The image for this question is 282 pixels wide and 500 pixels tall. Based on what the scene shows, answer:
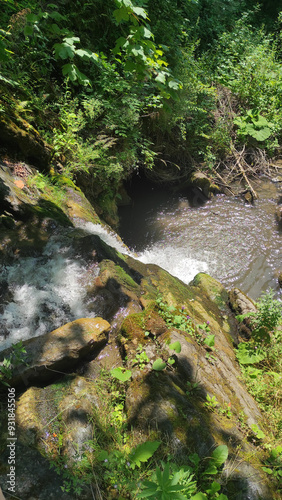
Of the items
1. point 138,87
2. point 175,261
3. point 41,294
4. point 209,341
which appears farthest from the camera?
point 175,261

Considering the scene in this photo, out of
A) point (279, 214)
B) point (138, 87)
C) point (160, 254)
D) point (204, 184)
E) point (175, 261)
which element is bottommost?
point (160, 254)

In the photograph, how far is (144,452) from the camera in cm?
212

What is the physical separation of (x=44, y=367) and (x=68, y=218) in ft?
9.36

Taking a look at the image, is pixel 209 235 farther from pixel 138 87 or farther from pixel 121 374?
pixel 121 374

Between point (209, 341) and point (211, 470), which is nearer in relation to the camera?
point (211, 470)

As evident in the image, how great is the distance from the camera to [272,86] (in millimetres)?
8922

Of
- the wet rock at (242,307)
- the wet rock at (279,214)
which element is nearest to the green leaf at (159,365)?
the wet rock at (242,307)

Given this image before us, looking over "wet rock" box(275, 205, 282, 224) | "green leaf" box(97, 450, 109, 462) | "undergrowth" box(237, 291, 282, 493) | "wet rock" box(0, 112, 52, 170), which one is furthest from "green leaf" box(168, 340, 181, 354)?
"wet rock" box(275, 205, 282, 224)

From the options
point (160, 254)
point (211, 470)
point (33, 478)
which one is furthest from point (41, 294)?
point (160, 254)

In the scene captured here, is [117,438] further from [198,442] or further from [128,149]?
[128,149]

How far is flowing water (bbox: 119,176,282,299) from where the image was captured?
21.0ft

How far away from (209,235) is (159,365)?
4.96 metres

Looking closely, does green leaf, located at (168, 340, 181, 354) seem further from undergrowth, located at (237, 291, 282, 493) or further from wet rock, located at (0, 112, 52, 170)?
wet rock, located at (0, 112, 52, 170)

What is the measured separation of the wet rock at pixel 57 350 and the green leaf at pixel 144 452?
1062 mm
